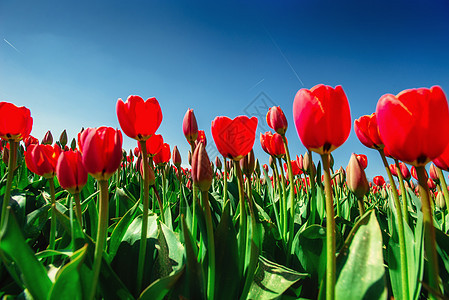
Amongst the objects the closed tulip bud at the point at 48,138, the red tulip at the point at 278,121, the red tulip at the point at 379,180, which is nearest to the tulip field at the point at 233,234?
the red tulip at the point at 278,121

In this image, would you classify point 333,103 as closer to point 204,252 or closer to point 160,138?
point 204,252

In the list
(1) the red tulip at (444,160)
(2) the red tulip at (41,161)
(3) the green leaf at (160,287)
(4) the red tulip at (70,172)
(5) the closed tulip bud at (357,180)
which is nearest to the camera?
(3) the green leaf at (160,287)

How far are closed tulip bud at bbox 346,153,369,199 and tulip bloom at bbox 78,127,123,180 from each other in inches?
36.5

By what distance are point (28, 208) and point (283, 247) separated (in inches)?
69.3

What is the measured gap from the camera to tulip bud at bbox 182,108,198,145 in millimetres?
→ 1419

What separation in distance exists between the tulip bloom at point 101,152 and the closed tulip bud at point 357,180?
927mm

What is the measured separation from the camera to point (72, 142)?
4.24 meters

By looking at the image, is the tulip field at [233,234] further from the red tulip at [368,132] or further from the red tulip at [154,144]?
the red tulip at [154,144]

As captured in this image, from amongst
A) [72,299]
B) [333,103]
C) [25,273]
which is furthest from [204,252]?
[333,103]

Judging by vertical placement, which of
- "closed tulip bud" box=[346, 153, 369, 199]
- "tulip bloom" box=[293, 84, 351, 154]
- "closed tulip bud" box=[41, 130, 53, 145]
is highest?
"closed tulip bud" box=[41, 130, 53, 145]

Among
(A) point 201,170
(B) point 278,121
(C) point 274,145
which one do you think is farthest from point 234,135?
(C) point 274,145

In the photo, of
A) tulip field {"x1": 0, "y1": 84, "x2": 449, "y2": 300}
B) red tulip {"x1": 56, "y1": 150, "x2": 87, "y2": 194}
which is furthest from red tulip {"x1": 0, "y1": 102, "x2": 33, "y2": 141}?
red tulip {"x1": 56, "y1": 150, "x2": 87, "y2": 194}

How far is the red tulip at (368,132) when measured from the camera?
1.06 metres

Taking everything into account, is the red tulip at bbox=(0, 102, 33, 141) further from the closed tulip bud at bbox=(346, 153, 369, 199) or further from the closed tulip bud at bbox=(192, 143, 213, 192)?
the closed tulip bud at bbox=(346, 153, 369, 199)
